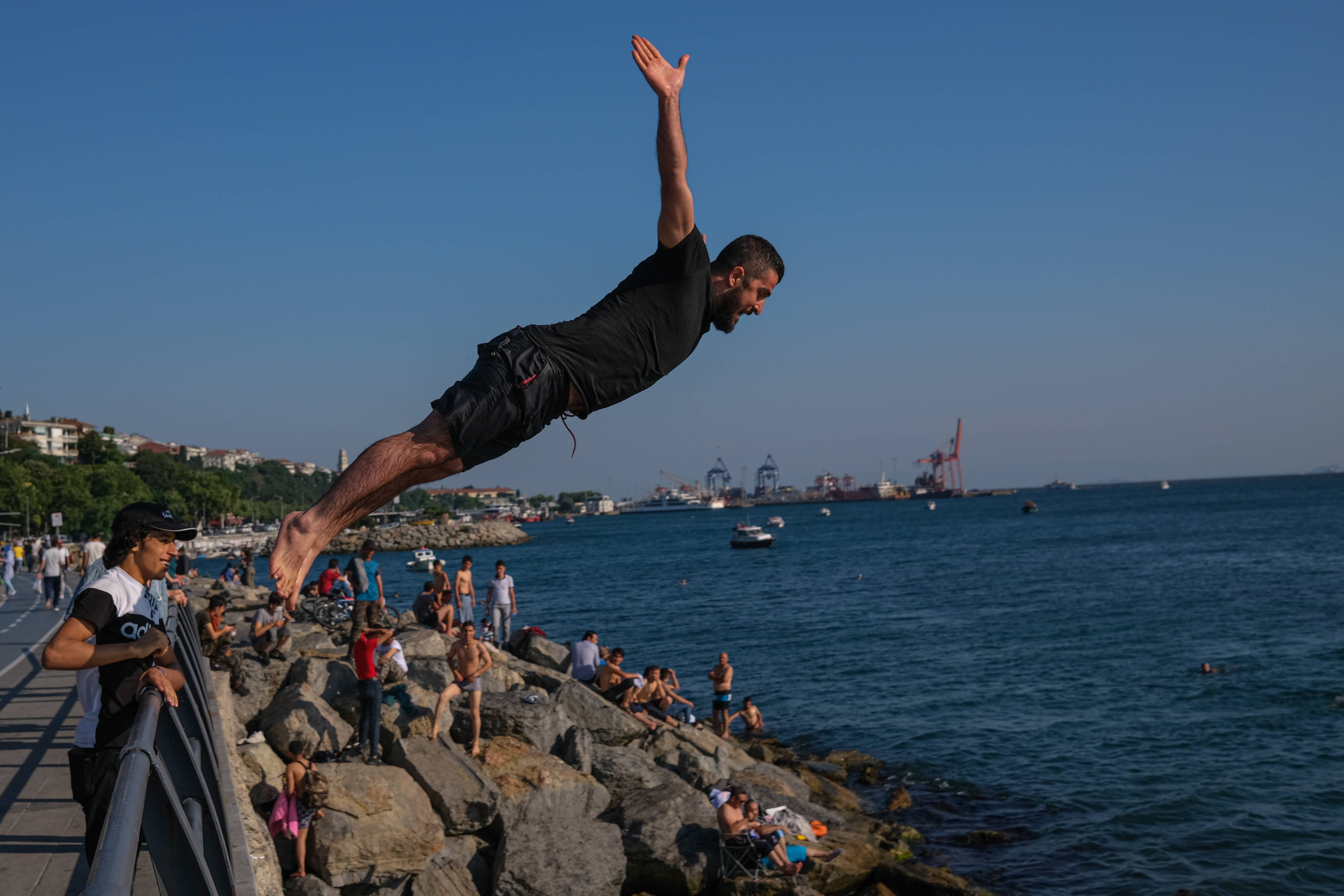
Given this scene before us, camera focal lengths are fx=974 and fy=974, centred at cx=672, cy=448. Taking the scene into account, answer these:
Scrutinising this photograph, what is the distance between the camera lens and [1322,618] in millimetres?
36500

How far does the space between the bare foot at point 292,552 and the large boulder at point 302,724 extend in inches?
408

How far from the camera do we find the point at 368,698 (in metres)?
12.6

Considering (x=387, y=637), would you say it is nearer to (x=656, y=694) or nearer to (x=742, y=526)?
(x=656, y=694)

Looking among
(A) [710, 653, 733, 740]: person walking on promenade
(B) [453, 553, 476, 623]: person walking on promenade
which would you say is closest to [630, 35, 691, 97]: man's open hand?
(B) [453, 553, 476, 623]: person walking on promenade

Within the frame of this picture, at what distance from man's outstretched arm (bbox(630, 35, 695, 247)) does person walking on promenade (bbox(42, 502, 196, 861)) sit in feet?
8.03

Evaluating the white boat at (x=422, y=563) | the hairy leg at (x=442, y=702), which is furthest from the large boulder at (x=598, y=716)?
the white boat at (x=422, y=563)

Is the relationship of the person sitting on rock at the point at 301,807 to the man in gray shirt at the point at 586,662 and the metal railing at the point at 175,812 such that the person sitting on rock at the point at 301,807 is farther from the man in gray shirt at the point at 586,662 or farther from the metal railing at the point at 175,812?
the man in gray shirt at the point at 586,662

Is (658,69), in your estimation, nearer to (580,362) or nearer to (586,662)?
(580,362)

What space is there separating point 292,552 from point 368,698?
33.5ft

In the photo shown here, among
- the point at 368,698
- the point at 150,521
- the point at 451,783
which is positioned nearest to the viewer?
the point at 150,521

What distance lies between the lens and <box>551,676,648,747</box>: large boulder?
17.3 meters

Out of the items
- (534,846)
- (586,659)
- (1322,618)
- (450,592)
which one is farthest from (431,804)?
(1322,618)

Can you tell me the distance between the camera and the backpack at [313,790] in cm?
1045

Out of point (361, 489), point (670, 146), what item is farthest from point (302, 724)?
point (670, 146)
